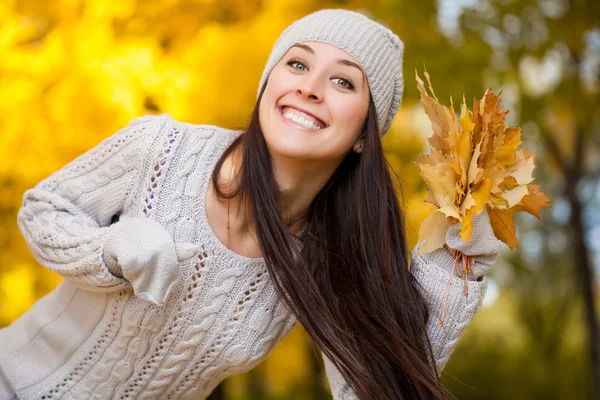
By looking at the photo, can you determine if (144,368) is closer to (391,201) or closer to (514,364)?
(391,201)

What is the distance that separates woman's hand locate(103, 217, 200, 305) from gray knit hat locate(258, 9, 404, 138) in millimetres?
804

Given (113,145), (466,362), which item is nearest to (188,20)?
(113,145)

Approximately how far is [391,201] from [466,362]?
619 centimetres

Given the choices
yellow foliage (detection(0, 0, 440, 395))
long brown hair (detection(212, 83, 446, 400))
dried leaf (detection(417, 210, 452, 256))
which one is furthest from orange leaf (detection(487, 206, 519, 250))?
yellow foliage (detection(0, 0, 440, 395))

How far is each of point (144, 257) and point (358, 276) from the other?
2.62 feet

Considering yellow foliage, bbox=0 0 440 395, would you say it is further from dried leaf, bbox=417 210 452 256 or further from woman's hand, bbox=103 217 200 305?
woman's hand, bbox=103 217 200 305

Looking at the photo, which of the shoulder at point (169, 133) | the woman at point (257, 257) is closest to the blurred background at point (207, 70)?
the woman at point (257, 257)

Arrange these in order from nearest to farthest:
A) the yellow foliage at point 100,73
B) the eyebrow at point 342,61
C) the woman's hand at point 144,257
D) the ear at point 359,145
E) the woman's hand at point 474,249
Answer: the woman's hand at point 144,257
the woman's hand at point 474,249
the eyebrow at point 342,61
the ear at point 359,145
the yellow foliage at point 100,73

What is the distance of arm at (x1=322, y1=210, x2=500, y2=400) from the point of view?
2.38 meters

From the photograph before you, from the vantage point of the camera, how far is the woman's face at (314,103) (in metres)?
2.41

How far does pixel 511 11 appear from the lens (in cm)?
443

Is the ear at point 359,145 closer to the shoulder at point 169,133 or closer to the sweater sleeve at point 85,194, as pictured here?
the shoulder at point 169,133

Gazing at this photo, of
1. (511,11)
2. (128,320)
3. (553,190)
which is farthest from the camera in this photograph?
(553,190)

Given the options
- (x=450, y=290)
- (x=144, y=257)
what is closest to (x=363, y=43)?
(x=450, y=290)
